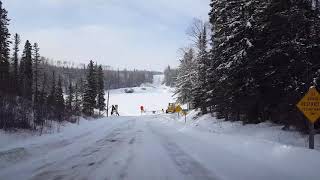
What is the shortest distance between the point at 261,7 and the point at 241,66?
3.38 metres

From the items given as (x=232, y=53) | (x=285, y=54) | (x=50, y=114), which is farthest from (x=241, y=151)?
(x=50, y=114)

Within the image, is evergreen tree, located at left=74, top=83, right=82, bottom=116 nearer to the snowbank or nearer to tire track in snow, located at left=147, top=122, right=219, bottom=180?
the snowbank

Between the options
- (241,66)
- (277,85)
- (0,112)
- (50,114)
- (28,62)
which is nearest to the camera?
(0,112)

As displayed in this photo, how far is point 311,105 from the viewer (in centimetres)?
1173

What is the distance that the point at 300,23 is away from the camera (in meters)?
18.3

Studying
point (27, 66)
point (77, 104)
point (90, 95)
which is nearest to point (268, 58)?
point (77, 104)

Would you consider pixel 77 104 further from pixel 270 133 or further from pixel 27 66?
pixel 270 133

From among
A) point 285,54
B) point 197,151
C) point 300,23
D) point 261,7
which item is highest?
point 261,7

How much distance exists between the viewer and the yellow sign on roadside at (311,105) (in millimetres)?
11625

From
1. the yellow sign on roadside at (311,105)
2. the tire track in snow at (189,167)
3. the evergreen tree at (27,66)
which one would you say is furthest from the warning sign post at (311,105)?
the evergreen tree at (27,66)

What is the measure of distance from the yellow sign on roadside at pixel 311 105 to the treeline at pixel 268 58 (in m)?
4.59

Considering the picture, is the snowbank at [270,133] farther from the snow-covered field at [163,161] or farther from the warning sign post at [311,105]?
the warning sign post at [311,105]

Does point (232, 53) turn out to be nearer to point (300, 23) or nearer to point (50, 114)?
point (300, 23)

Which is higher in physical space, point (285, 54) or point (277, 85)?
point (285, 54)
